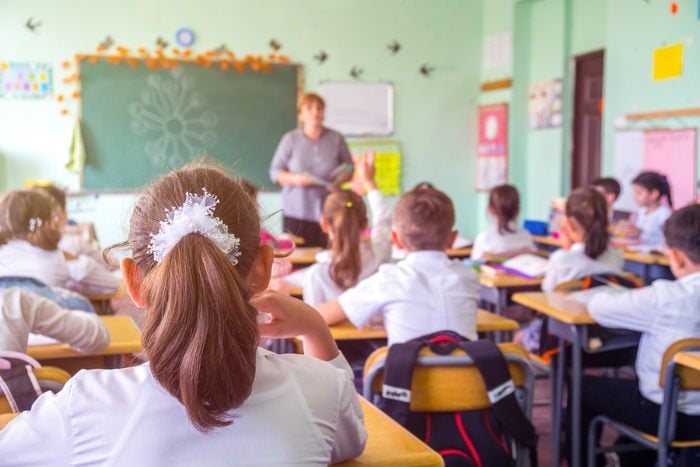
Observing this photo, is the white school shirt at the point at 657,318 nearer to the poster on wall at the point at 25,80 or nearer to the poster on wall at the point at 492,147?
the poster on wall at the point at 492,147

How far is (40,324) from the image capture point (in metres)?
2.04

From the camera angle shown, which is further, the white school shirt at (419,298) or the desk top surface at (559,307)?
the desk top surface at (559,307)

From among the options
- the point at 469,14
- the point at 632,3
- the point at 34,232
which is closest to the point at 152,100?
the point at 469,14

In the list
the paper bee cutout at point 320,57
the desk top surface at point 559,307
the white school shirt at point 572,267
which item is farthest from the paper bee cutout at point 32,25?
the desk top surface at point 559,307

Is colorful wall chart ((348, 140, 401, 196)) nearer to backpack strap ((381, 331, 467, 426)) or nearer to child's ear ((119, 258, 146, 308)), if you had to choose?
backpack strap ((381, 331, 467, 426))

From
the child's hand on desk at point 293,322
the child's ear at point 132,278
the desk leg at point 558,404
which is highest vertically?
the child's ear at point 132,278

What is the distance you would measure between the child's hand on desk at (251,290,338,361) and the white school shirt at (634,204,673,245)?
4.60m

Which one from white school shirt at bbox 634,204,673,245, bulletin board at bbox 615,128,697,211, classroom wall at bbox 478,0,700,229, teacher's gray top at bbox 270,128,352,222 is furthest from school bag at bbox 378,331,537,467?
classroom wall at bbox 478,0,700,229

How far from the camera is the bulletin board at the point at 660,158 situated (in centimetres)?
574

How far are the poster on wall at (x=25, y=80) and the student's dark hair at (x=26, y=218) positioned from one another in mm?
4428

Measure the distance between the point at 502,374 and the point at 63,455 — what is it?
1167mm

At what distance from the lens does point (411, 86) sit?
796 centimetres

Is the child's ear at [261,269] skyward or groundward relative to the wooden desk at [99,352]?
skyward

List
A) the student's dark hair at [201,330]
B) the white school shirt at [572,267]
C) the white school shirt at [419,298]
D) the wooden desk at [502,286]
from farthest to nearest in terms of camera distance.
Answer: the wooden desk at [502,286]
the white school shirt at [572,267]
the white school shirt at [419,298]
the student's dark hair at [201,330]
